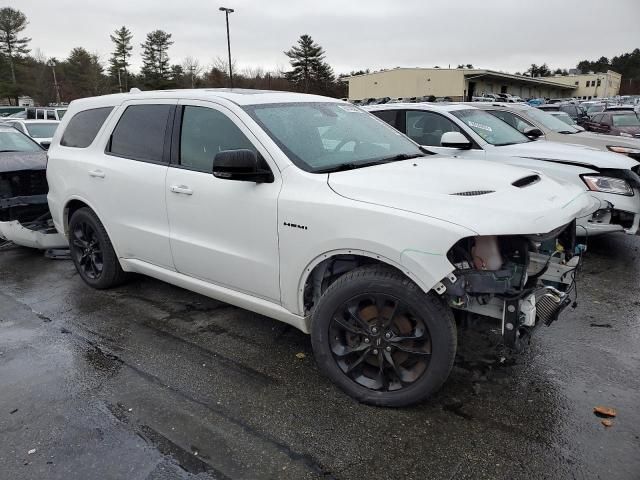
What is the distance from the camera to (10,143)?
7207mm

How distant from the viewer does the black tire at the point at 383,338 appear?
8.71 feet

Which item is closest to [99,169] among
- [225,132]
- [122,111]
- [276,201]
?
[122,111]

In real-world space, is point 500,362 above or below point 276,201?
below

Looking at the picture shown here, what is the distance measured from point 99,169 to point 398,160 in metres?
2.65

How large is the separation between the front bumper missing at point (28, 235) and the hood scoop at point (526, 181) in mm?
4997

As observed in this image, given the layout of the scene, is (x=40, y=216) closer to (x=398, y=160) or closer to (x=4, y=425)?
(x=4, y=425)

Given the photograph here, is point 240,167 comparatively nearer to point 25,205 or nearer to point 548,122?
point 25,205

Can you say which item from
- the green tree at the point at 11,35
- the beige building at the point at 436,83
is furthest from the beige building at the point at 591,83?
the green tree at the point at 11,35

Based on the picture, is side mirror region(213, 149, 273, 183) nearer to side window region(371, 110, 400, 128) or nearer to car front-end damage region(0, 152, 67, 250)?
car front-end damage region(0, 152, 67, 250)

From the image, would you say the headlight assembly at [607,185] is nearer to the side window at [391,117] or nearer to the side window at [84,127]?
the side window at [391,117]

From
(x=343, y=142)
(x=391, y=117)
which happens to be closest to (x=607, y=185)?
(x=391, y=117)

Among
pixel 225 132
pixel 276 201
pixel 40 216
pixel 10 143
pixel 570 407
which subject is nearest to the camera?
pixel 570 407

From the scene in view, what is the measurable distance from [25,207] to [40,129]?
26.4ft

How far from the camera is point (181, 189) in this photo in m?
3.67
